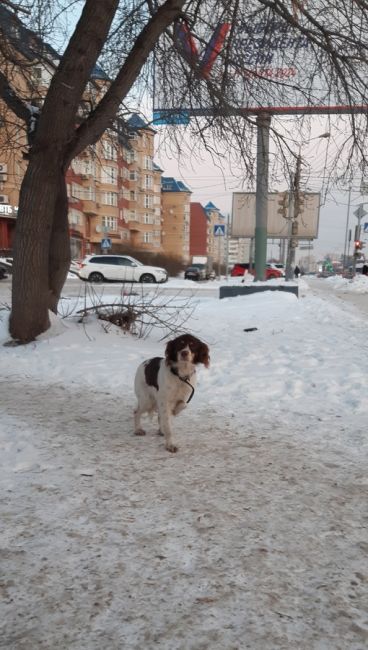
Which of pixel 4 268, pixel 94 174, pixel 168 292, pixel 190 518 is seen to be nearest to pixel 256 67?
pixel 190 518

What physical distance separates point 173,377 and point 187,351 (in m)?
0.26

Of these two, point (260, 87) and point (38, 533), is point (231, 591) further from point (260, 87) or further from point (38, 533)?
point (260, 87)

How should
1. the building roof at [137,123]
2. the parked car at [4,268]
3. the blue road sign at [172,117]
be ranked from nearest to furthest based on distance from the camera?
the blue road sign at [172,117] < the building roof at [137,123] < the parked car at [4,268]

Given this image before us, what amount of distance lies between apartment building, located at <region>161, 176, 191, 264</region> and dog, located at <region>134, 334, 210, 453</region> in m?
81.9

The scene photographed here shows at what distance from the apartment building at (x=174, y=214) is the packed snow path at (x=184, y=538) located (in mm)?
82184

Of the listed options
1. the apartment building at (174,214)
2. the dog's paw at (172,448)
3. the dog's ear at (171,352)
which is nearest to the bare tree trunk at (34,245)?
the dog's ear at (171,352)

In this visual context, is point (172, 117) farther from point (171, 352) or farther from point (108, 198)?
point (108, 198)

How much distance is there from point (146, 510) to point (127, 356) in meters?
4.34

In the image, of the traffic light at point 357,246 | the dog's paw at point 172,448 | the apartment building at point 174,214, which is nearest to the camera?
the dog's paw at point 172,448

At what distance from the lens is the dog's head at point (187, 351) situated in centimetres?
389

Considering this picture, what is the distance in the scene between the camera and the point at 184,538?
8.84ft

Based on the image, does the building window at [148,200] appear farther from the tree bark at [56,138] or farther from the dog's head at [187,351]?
the dog's head at [187,351]

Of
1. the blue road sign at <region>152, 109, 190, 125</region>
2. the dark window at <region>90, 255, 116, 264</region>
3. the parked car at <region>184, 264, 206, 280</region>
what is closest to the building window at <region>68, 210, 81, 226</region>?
the parked car at <region>184, 264, 206, 280</region>

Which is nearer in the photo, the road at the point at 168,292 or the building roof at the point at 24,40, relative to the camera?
the building roof at the point at 24,40
